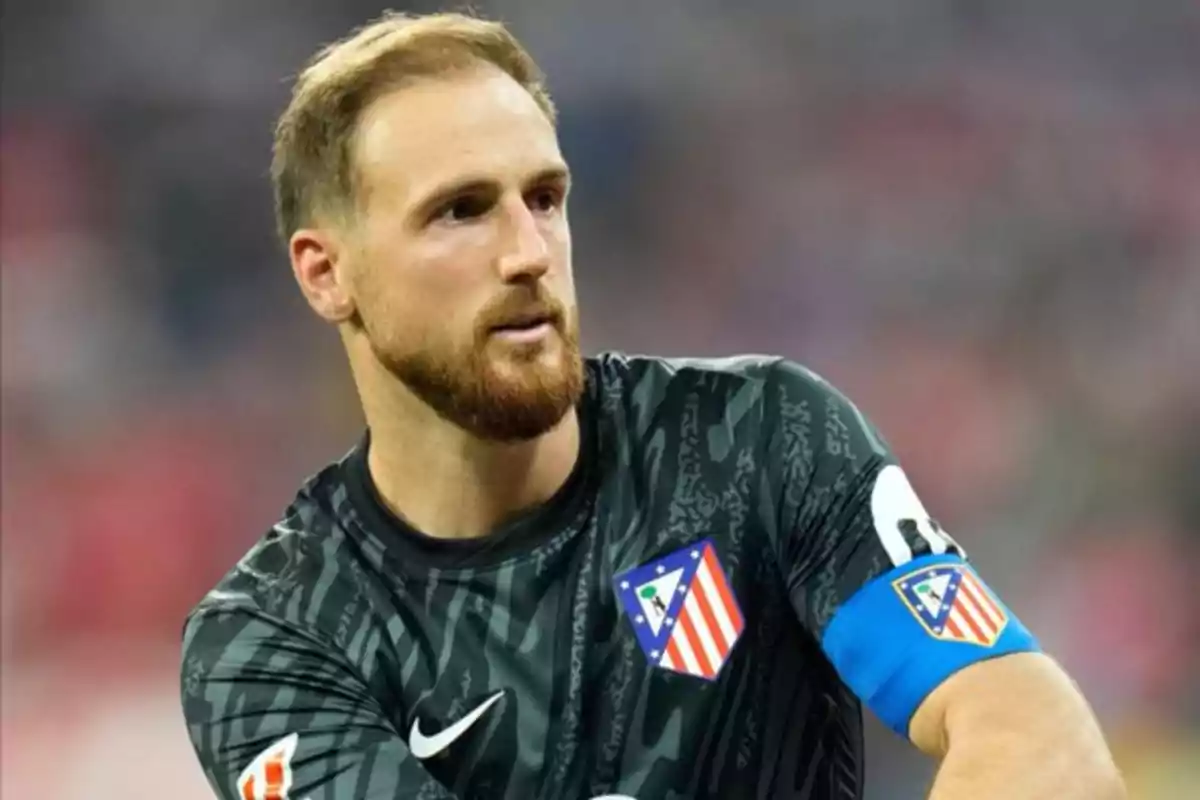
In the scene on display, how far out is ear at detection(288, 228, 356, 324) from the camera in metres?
1.50

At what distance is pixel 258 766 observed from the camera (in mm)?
1331

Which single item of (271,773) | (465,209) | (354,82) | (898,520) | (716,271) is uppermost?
(716,271)

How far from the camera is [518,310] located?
135 centimetres

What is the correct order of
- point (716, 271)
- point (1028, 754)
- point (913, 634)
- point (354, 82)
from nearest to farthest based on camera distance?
point (1028, 754)
point (913, 634)
point (354, 82)
point (716, 271)

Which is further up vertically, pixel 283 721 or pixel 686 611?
pixel 686 611

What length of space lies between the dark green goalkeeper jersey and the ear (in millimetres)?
244

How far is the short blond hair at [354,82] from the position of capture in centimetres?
144

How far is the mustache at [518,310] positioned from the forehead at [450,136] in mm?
115

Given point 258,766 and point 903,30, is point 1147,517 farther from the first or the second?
point 258,766

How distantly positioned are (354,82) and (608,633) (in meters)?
0.60

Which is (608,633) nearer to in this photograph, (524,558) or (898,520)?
(524,558)

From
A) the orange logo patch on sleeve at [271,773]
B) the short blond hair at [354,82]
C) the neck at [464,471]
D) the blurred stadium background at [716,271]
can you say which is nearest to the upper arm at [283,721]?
the orange logo patch on sleeve at [271,773]

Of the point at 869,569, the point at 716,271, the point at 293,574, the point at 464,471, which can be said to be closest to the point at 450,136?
the point at 464,471

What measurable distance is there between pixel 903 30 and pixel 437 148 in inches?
92.3
